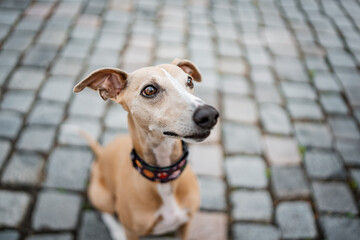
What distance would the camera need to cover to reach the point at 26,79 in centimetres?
423

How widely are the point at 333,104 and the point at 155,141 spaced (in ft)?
11.1

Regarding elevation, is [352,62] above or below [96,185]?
above

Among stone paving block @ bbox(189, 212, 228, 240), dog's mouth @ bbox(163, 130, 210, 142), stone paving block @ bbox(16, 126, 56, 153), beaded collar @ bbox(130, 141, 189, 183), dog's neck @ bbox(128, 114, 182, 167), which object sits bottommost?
stone paving block @ bbox(189, 212, 228, 240)

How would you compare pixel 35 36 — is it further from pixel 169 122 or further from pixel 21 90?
pixel 169 122

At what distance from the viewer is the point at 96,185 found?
2.97 metres

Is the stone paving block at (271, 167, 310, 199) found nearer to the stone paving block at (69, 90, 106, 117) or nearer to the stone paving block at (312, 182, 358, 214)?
the stone paving block at (312, 182, 358, 214)

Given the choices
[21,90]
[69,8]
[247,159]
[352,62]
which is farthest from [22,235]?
[352,62]

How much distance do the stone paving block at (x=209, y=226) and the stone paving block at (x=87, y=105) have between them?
80.4 inches

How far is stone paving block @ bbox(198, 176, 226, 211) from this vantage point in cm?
313

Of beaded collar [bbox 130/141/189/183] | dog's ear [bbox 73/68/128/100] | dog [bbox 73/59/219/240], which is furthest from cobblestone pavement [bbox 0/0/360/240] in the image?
dog's ear [bbox 73/68/128/100]

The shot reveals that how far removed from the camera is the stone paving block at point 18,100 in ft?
A: 12.7

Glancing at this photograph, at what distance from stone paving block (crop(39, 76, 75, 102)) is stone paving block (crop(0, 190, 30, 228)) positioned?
4.92 ft

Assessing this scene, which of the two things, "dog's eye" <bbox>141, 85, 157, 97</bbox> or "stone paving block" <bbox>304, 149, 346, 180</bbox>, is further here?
"stone paving block" <bbox>304, 149, 346, 180</bbox>

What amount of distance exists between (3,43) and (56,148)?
2644 mm
